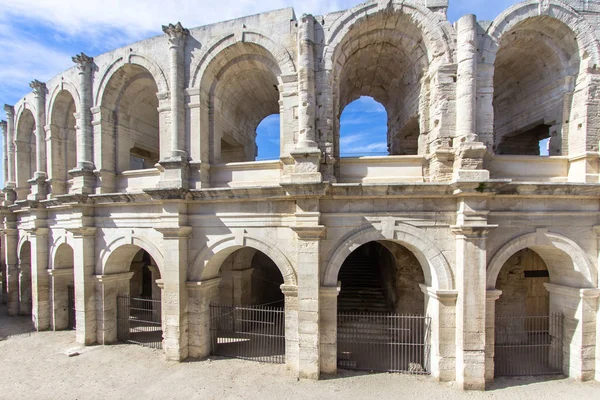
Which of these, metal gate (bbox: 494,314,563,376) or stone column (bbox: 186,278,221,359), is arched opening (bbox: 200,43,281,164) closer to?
stone column (bbox: 186,278,221,359)

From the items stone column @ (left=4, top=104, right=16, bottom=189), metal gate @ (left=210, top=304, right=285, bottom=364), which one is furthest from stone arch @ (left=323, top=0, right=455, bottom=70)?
stone column @ (left=4, top=104, right=16, bottom=189)

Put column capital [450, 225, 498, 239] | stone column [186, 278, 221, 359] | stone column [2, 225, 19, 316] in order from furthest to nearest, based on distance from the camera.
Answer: stone column [2, 225, 19, 316] → stone column [186, 278, 221, 359] → column capital [450, 225, 498, 239]

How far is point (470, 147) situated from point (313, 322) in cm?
590

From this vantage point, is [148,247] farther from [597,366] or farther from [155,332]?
[597,366]

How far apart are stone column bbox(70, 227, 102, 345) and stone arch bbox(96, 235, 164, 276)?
320 millimetres

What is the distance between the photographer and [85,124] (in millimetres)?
9891

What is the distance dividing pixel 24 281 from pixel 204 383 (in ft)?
38.4

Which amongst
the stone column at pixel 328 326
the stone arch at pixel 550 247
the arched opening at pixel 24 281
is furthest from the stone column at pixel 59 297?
the stone arch at pixel 550 247

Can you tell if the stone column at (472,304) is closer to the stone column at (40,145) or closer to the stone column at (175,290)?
the stone column at (175,290)

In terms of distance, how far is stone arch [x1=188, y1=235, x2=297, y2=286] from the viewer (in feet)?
25.9

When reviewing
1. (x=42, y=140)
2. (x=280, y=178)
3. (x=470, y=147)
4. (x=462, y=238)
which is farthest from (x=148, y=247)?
(x=470, y=147)

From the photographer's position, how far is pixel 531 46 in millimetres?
8508

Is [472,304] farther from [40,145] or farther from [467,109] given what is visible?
[40,145]

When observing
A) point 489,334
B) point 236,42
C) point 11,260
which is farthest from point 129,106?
point 489,334
